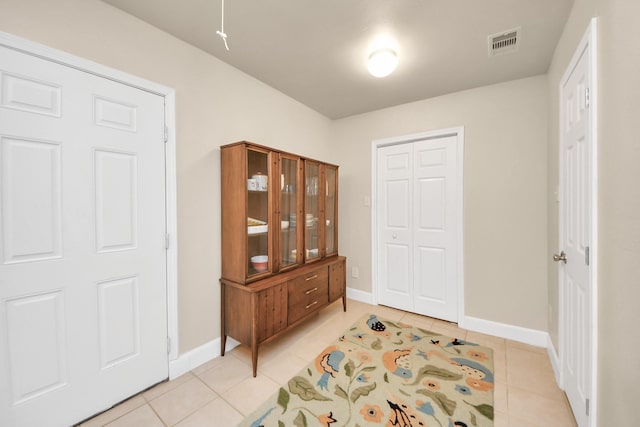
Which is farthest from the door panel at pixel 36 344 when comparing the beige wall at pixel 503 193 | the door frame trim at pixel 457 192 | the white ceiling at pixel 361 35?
the beige wall at pixel 503 193

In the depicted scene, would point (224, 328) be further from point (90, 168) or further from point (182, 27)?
point (182, 27)

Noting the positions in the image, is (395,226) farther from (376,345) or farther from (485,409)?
(485,409)

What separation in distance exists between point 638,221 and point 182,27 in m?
2.63

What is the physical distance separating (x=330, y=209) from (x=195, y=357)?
1.97 meters

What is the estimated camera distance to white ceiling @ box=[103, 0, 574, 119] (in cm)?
158

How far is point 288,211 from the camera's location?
2.42 m

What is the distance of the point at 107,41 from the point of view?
5.14ft

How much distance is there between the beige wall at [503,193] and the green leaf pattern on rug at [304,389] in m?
1.92

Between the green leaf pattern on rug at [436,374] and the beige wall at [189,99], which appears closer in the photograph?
the beige wall at [189,99]

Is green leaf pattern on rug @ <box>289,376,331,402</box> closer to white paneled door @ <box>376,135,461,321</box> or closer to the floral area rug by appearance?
the floral area rug

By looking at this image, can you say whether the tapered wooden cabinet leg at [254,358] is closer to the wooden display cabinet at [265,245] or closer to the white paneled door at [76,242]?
the wooden display cabinet at [265,245]

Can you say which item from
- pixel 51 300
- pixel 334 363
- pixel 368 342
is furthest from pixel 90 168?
pixel 368 342

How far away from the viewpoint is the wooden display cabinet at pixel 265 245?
78.5 inches

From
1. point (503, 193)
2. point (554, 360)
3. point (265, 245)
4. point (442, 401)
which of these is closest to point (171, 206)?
point (265, 245)
